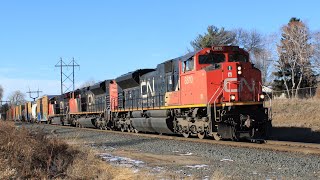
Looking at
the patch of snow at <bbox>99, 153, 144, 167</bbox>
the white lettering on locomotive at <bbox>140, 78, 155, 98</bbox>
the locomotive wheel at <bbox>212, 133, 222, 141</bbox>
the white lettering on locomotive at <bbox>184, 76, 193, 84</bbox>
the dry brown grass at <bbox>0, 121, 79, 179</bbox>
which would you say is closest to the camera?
the dry brown grass at <bbox>0, 121, 79, 179</bbox>

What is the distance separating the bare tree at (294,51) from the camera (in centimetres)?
5003

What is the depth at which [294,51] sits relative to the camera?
51.5 m

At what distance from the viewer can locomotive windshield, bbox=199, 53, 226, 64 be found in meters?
15.5

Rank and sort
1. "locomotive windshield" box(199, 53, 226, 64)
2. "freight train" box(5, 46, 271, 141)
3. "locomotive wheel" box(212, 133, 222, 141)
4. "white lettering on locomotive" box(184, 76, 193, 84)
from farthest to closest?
"white lettering on locomotive" box(184, 76, 193, 84), "locomotive windshield" box(199, 53, 226, 64), "locomotive wheel" box(212, 133, 222, 141), "freight train" box(5, 46, 271, 141)

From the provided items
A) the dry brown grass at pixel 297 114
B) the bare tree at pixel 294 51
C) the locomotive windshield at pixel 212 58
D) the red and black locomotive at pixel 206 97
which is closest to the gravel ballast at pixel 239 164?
the red and black locomotive at pixel 206 97

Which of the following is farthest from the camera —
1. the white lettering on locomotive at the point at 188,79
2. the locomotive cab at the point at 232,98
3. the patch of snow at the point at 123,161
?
the white lettering on locomotive at the point at 188,79

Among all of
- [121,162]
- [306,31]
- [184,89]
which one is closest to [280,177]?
[121,162]

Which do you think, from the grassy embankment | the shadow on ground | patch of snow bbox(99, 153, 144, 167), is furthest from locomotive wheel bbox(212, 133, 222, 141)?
the grassy embankment

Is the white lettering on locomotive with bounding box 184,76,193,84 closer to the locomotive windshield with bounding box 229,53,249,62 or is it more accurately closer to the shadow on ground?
the locomotive windshield with bounding box 229,53,249,62

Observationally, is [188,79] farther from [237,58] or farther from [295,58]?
[295,58]

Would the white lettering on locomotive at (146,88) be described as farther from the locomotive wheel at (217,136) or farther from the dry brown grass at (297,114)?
the dry brown grass at (297,114)

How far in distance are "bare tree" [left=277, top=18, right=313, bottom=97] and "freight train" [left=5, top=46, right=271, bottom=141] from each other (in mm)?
32600

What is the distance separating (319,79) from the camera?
2098 inches

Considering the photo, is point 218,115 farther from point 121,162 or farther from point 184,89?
point 121,162
